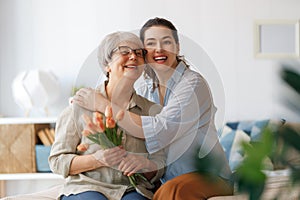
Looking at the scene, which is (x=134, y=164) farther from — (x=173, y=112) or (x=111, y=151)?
(x=173, y=112)

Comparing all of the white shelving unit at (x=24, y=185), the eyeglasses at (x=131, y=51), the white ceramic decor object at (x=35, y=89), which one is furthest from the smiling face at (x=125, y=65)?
the white shelving unit at (x=24, y=185)

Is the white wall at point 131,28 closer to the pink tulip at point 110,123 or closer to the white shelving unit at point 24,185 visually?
the white shelving unit at point 24,185

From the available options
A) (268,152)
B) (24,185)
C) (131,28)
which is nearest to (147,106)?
(268,152)

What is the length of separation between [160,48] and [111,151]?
309mm

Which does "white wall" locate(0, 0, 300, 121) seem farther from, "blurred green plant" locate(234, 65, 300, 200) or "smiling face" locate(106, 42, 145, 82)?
"blurred green plant" locate(234, 65, 300, 200)

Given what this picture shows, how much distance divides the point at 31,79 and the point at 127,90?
2.72 metres

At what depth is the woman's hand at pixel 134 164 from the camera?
169cm

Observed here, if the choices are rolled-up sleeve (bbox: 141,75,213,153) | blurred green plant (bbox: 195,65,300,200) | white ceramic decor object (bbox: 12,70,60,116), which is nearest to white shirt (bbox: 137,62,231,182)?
rolled-up sleeve (bbox: 141,75,213,153)

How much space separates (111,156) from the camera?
1691 mm

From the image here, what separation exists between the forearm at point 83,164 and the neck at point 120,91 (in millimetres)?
195

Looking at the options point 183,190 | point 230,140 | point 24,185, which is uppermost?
point 183,190

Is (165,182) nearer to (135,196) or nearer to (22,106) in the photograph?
(135,196)

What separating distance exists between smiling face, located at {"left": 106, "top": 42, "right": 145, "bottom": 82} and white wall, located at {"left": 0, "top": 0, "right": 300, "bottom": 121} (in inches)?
110

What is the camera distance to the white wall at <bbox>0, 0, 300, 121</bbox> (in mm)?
4465
